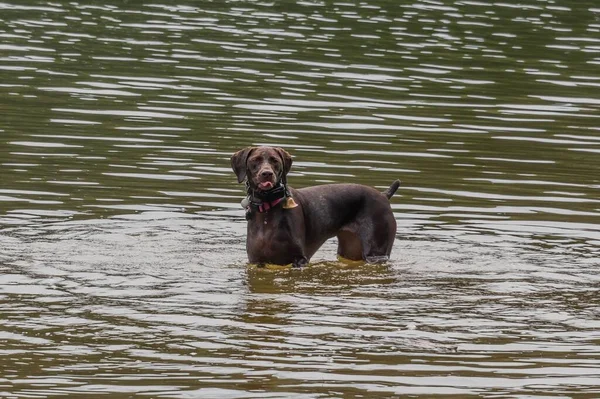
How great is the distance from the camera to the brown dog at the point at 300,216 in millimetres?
13867

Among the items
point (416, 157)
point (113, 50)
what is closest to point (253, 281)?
point (416, 157)

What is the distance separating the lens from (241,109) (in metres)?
23.1

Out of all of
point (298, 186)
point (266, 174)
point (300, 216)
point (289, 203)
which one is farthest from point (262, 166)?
point (298, 186)

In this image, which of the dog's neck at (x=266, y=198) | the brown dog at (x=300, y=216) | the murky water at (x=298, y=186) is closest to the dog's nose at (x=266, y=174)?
the brown dog at (x=300, y=216)

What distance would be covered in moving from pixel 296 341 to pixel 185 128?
11068 millimetres

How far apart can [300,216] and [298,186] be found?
12.1ft

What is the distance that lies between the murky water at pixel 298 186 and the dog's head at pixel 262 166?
0.83m

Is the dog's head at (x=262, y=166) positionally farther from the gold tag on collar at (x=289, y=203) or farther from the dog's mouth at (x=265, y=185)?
the gold tag on collar at (x=289, y=203)

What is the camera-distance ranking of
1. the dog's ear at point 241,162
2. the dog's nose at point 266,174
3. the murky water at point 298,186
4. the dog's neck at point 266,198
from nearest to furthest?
the murky water at point 298,186 → the dog's nose at point 266,174 → the dog's neck at point 266,198 → the dog's ear at point 241,162

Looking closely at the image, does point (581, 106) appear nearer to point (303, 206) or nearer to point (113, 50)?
point (113, 50)

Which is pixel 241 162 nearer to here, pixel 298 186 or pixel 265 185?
pixel 265 185

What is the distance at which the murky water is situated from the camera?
10055mm

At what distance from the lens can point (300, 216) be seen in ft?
46.3

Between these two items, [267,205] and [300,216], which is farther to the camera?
[300,216]
